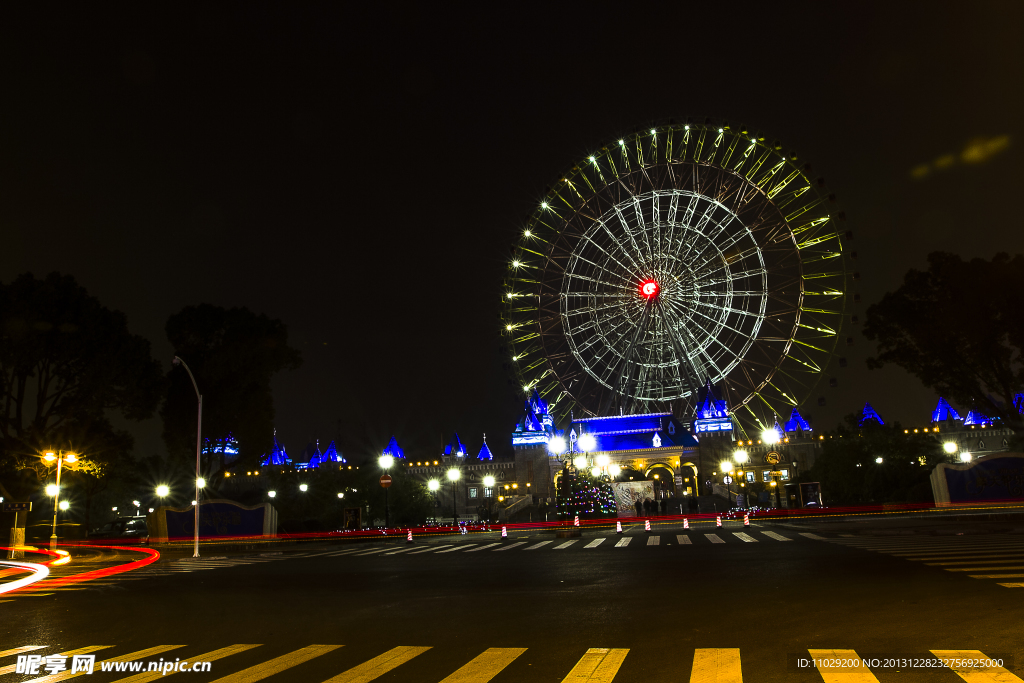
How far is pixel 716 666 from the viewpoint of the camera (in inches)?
281

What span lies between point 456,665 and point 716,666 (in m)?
2.70

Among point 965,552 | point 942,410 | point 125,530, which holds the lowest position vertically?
point 125,530

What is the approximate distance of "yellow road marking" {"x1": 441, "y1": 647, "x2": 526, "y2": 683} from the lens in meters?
7.00

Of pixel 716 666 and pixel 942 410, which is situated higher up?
pixel 942 410

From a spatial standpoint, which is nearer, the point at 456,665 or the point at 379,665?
the point at 456,665

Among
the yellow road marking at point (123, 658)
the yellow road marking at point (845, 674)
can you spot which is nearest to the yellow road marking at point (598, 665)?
the yellow road marking at point (845, 674)

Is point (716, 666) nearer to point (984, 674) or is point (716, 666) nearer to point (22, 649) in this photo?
point (984, 674)

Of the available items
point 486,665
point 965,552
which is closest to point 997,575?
point 965,552

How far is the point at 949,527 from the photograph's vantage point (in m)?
26.4

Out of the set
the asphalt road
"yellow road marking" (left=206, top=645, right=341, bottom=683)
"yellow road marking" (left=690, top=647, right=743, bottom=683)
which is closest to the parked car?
the asphalt road

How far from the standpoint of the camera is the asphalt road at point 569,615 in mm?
7531

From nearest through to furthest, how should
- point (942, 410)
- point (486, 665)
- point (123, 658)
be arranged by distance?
point (486, 665) → point (123, 658) → point (942, 410)

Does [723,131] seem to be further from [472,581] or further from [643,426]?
[643,426]

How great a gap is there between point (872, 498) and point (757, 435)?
147 ft
